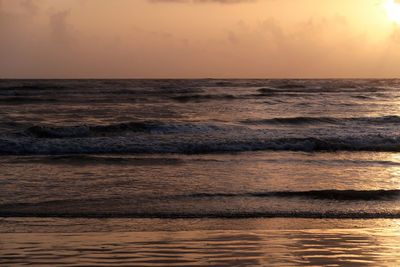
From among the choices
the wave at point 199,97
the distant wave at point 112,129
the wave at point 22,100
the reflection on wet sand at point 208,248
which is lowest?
the reflection on wet sand at point 208,248

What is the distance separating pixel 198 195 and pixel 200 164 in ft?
14.1

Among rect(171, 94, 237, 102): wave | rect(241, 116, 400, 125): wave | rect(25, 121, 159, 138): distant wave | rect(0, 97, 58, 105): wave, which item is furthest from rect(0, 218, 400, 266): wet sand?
rect(171, 94, 237, 102): wave

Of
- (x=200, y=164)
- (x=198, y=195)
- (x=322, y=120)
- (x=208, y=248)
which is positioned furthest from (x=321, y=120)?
(x=208, y=248)

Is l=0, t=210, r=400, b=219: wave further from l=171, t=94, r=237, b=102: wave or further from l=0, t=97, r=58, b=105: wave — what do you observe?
l=171, t=94, r=237, b=102: wave

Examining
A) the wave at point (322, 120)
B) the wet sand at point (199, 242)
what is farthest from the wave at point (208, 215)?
the wave at point (322, 120)

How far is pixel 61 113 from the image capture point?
31.1 metres

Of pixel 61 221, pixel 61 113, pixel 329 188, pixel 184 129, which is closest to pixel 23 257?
pixel 61 221

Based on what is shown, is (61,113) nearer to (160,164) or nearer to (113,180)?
(160,164)

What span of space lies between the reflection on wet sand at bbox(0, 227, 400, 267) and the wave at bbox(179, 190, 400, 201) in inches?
97.5

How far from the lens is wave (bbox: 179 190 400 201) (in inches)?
430

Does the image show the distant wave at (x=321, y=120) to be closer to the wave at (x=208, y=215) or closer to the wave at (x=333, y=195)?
the wave at (x=333, y=195)

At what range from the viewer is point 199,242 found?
770 centimetres

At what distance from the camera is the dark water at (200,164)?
10.0m

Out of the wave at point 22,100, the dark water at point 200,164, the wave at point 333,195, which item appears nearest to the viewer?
the dark water at point 200,164
